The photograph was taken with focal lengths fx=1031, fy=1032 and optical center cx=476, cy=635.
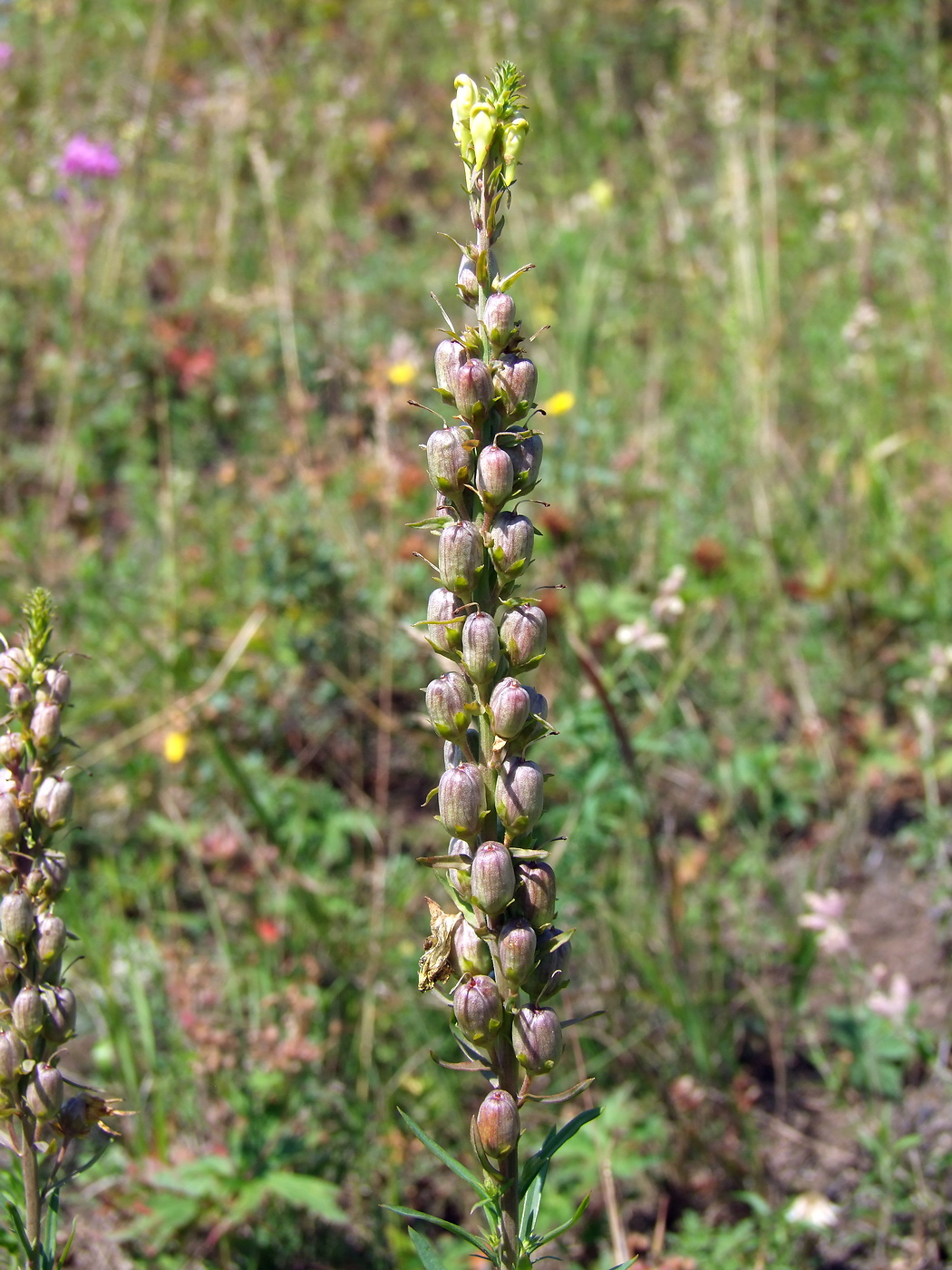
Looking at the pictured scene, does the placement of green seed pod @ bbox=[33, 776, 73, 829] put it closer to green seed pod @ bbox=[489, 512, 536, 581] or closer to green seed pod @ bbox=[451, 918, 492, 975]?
green seed pod @ bbox=[451, 918, 492, 975]

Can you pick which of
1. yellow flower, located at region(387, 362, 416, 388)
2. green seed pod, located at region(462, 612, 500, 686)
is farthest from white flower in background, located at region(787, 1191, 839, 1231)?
yellow flower, located at region(387, 362, 416, 388)

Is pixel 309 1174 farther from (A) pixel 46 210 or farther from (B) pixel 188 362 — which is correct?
(A) pixel 46 210

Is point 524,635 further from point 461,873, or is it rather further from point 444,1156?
point 444,1156

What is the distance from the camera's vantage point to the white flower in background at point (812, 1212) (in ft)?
→ 6.68

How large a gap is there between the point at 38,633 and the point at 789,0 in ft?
23.8

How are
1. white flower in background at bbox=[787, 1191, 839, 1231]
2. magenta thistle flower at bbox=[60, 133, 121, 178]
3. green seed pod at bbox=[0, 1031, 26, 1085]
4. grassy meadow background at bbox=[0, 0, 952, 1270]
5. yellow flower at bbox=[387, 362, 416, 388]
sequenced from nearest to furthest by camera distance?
green seed pod at bbox=[0, 1031, 26, 1085], white flower in background at bbox=[787, 1191, 839, 1231], grassy meadow background at bbox=[0, 0, 952, 1270], yellow flower at bbox=[387, 362, 416, 388], magenta thistle flower at bbox=[60, 133, 121, 178]

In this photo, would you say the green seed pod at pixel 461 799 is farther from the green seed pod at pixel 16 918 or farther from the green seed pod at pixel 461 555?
the green seed pod at pixel 16 918

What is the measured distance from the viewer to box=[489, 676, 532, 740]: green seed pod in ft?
3.91

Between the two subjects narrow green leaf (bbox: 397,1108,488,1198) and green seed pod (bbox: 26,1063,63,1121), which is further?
green seed pod (bbox: 26,1063,63,1121)

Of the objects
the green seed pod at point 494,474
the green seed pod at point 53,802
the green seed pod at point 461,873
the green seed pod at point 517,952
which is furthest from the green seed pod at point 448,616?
the green seed pod at point 53,802

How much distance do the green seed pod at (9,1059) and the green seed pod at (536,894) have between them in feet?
2.19

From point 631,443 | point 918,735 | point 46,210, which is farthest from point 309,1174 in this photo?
point 46,210

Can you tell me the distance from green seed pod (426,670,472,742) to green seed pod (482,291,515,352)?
0.40 metres

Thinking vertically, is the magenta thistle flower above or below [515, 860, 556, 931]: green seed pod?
above
